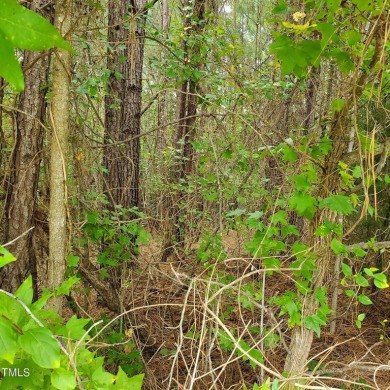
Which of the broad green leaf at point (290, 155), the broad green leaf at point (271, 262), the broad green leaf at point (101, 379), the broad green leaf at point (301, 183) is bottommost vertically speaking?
the broad green leaf at point (101, 379)

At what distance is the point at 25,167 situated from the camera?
2.30 m

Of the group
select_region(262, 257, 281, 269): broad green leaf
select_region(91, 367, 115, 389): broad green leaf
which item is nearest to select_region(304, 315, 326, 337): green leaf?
select_region(262, 257, 281, 269): broad green leaf

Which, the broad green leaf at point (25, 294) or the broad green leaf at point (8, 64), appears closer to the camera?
the broad green leaf at point (8, 64)

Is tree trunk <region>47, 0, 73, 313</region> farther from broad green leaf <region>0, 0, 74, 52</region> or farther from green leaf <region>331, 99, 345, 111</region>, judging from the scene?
green leaf <region>331, 99, 345, 111</region>

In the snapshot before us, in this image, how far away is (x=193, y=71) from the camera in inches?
133

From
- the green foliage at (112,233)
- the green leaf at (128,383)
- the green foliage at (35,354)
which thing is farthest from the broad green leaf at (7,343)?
the green foliage at (112,233)

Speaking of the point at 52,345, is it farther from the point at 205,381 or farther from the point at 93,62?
the point at 93,62

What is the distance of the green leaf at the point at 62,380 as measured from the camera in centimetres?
109

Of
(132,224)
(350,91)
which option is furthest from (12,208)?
(350,91)

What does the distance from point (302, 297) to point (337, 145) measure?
1.06m

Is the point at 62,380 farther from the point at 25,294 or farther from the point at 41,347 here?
the point at 25,294

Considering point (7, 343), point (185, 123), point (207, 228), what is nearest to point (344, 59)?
point (7, 343)

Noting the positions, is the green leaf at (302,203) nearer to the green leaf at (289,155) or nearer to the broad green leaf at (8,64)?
the green leaf at (289,155)

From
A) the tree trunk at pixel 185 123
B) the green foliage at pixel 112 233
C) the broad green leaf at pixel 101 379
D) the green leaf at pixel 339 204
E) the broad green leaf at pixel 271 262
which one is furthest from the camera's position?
the tree trunk at pixel 185 123
